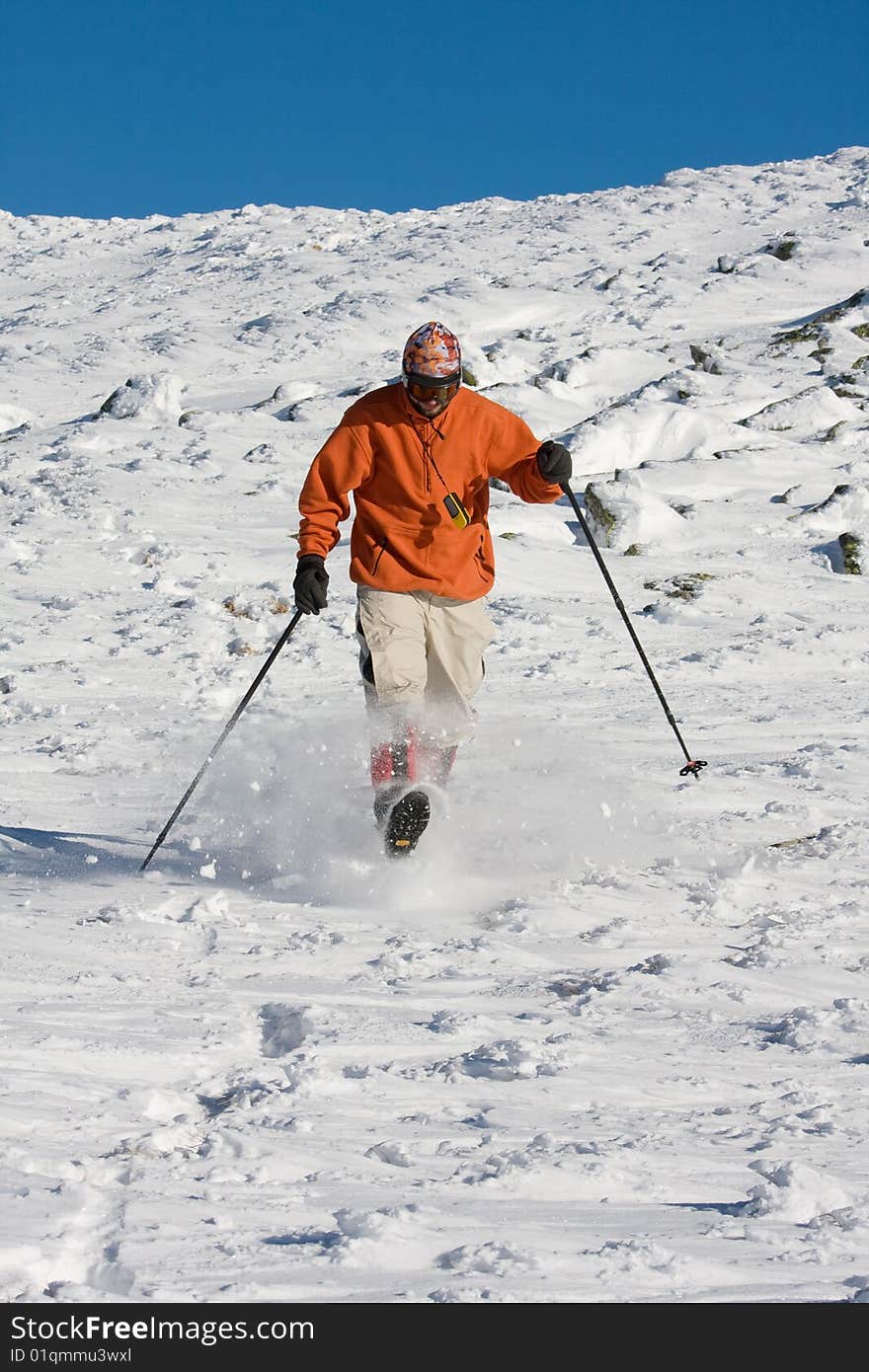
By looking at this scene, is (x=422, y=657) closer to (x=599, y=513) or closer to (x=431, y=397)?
(x=431, y=397)

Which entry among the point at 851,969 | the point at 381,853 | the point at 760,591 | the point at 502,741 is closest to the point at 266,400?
the point at 760,591

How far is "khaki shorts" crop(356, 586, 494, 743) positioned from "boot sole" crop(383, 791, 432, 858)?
1.53 ft

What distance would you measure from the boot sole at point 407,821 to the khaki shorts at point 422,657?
1.53ft

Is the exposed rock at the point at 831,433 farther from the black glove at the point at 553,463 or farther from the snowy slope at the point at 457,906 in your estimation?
the black glove at the point at 553,463

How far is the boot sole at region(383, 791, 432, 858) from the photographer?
4.80m

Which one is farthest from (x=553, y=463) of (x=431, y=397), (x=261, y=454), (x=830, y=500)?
(x=261, y=454)

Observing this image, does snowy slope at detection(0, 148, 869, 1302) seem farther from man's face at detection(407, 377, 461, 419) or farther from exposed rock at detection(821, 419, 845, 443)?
man's face at detection(407, 377, 461, 419)

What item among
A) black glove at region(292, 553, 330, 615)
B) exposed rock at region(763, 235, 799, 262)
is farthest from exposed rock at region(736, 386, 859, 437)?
exposed rock at region(763, 235, 799, 262)

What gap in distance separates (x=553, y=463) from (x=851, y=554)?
19.5 feet

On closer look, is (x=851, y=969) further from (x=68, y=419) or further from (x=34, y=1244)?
(x=68, y=419)

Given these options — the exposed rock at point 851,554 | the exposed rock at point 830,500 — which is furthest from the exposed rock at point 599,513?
the exposed rock at point 851,554

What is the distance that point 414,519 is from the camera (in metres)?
5.28

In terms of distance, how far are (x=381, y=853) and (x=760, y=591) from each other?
5695 millimetres

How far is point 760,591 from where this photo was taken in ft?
33.0
